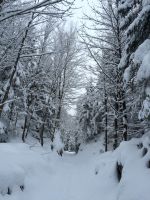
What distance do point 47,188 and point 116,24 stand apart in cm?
923

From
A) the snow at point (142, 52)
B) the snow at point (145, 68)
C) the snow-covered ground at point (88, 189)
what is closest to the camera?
the snow-covered ground at point (88, 189)

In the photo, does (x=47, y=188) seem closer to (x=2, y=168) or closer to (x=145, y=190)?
(x=2, y=168)

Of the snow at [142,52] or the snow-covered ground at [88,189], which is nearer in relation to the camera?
the snow-covered ground at [88,189]

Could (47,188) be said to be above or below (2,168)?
below

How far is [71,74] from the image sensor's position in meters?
27.9

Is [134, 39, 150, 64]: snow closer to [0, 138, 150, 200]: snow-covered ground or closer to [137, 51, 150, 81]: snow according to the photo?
[137, 51, 150, 81]: snow

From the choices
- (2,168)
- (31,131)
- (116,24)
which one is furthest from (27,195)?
(31,131)

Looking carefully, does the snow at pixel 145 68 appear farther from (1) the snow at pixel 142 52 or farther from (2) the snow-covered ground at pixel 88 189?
(2) the snow-covered ground at pixel 88 189

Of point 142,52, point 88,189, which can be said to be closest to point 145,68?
point 142,52

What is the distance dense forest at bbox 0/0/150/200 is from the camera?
863cm

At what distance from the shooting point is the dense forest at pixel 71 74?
340 inches

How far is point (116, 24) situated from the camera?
1477 centimetres

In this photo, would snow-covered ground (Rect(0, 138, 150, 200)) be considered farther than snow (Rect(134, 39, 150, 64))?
No

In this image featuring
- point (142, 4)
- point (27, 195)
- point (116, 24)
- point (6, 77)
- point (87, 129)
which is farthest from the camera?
point (87, 129)
